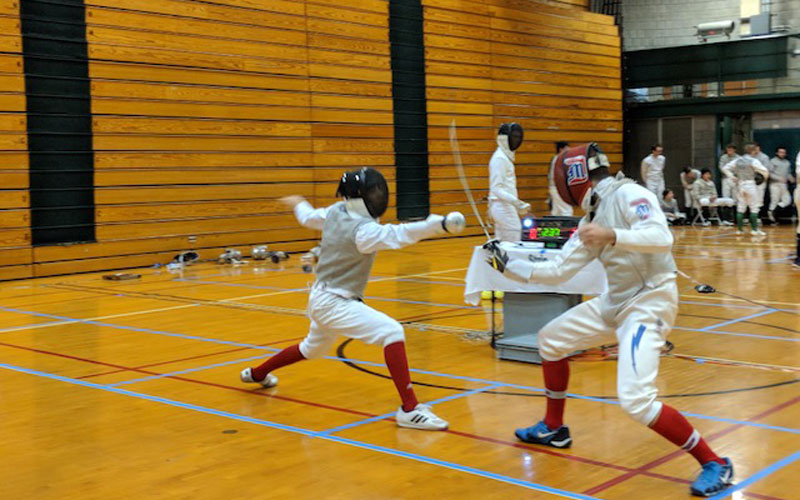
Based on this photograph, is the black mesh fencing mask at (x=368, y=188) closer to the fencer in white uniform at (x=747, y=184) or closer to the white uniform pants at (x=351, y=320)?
the white uniform pants at (x=351, y=320)

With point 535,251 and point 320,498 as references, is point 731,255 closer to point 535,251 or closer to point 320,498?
point 535,251

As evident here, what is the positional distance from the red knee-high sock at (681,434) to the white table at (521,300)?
8.18ft

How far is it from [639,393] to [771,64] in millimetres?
19548

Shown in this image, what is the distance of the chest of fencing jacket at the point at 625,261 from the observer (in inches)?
157

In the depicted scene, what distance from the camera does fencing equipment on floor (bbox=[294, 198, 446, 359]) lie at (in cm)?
489

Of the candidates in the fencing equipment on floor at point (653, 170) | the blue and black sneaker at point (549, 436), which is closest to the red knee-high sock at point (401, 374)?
the blue and black sneaker at point (549, 436)

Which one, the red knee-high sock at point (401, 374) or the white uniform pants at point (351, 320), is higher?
the white uniform pants at point (351, 320)

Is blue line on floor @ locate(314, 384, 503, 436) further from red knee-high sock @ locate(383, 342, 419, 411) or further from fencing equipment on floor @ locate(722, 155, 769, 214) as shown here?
fencing equipment on floor @ locate(722, 155, 769, 214)

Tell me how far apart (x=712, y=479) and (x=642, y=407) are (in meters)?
0.40

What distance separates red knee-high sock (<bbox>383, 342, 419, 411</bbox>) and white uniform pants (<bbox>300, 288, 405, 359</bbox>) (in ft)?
0.18

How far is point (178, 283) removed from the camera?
11.7m


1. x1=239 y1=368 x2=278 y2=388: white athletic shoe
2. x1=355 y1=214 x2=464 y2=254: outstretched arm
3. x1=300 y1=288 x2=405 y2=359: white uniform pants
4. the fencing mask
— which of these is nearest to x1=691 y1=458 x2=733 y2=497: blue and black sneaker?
the fencing mask

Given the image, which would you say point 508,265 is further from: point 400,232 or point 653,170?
point 653,170

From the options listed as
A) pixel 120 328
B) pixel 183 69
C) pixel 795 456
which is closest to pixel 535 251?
pixel 795 456
